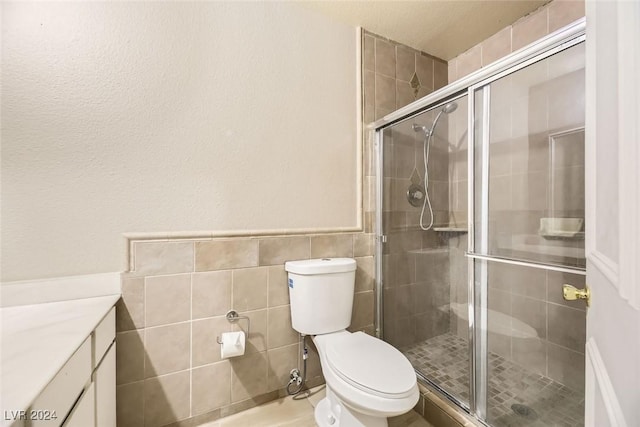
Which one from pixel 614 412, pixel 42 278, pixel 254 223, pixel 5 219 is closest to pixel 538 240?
pixel 614 412

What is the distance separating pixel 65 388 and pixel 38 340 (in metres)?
0.19

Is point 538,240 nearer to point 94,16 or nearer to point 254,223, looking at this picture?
point 254,223

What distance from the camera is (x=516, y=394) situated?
1.29m

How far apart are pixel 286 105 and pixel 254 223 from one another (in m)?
0.72

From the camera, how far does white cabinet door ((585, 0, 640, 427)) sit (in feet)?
1.15

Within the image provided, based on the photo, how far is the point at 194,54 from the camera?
4.66 ft

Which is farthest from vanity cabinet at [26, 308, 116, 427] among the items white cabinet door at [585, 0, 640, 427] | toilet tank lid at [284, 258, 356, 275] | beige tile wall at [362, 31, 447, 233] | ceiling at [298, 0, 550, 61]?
ceiling at [298, 0, 550, 61]

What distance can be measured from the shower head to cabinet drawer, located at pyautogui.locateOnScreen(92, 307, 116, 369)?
1.83m

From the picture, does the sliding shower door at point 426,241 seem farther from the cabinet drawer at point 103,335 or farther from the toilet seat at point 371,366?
the cabinet drawer at point 103,335

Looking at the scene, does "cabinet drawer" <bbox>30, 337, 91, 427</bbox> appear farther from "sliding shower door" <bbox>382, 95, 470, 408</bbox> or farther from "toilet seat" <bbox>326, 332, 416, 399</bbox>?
"sliding shower door" <bbox>382, 95, 470, 408</bbox>

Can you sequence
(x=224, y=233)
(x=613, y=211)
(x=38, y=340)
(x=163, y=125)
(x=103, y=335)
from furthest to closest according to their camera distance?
(x=224, y=233)
(x=163, y=125)
(x=103, y=335)
(x=38, y=340)
(x=613, y=211)

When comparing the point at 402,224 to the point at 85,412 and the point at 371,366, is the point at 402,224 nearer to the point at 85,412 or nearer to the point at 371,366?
the point at 371,366

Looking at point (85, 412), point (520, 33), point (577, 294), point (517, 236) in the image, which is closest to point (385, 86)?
point (520, 33)

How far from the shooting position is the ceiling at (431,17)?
1.65m
